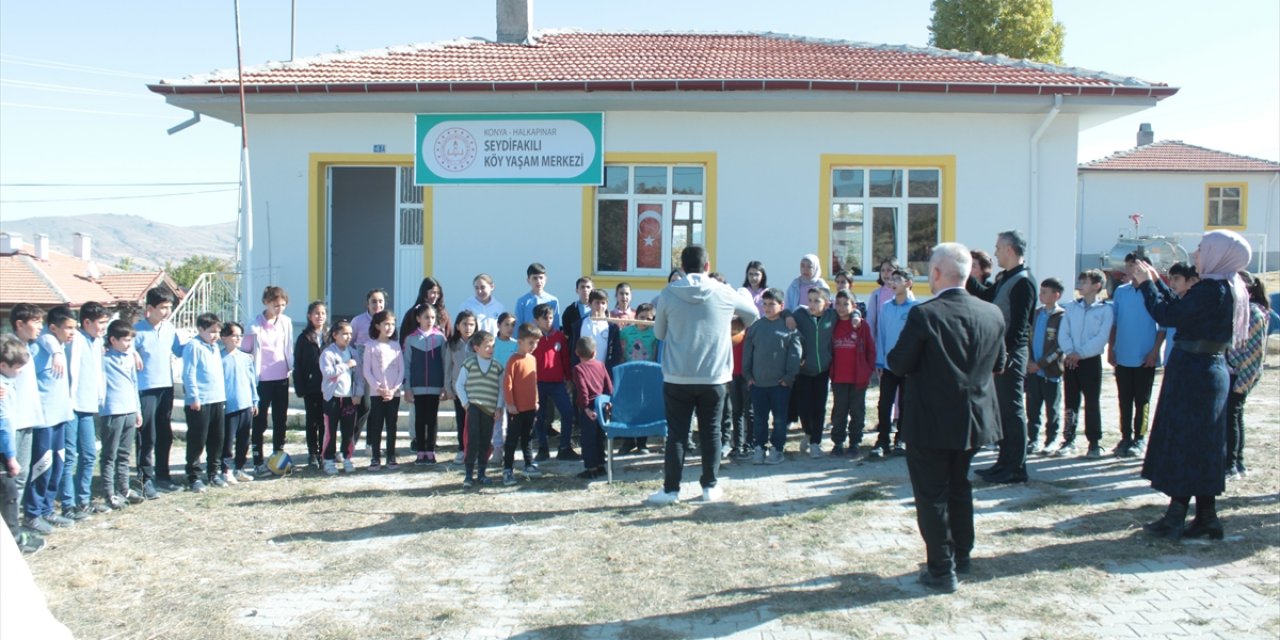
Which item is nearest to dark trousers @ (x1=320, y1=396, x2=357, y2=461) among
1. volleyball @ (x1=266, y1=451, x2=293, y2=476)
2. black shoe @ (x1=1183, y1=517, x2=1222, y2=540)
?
volleyball @ (x1=266, y1=451, x2=293, y2=476)

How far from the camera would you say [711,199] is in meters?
13.4

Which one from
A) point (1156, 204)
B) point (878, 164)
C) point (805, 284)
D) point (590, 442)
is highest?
point (1156, 204)

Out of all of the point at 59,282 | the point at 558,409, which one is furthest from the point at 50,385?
the point at 59,282

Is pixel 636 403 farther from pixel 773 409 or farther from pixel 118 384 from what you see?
pixel 118 384

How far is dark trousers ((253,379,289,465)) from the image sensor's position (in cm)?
834

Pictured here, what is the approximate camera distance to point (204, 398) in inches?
299

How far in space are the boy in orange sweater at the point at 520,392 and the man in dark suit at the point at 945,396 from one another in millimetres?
3501

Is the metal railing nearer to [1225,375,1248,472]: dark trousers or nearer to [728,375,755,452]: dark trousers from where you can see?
[728,375,755,452]: dark trousers

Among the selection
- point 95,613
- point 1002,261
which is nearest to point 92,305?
point 95,613

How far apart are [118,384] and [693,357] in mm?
4077

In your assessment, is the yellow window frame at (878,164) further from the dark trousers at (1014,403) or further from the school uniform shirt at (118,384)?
the school uniform shirt at (118,384)

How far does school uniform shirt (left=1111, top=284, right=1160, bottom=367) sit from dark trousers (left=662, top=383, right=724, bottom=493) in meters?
3.70

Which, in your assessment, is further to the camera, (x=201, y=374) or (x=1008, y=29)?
(x=1008, y=29)

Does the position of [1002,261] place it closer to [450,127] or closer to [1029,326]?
[1029,326]
